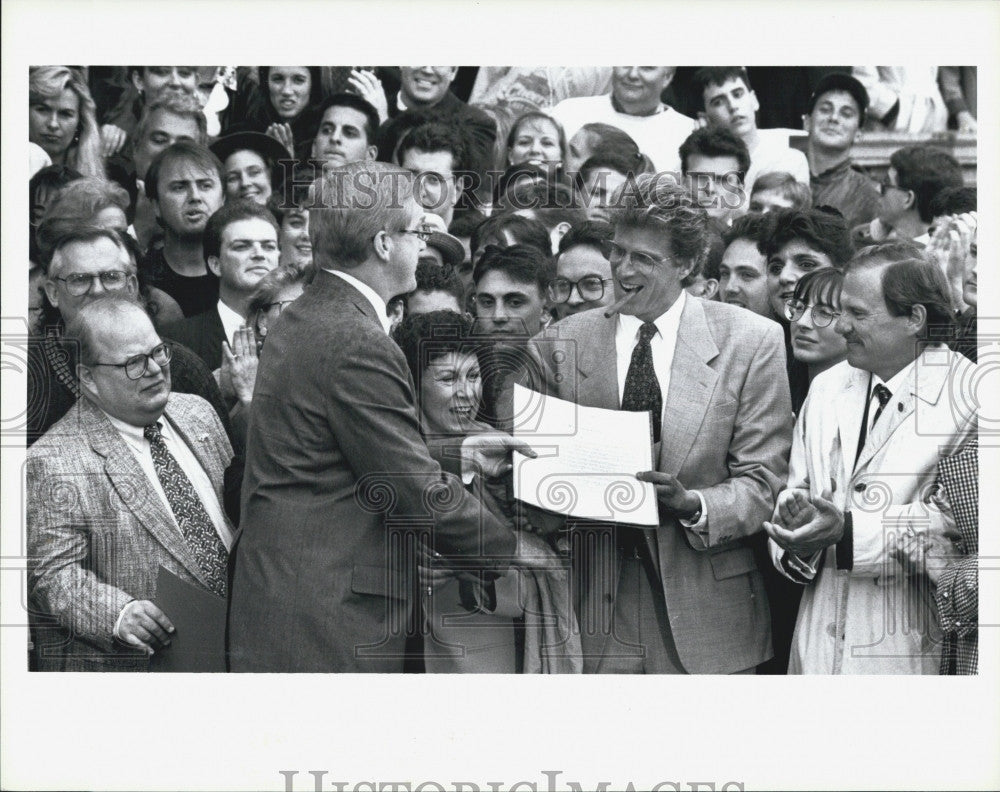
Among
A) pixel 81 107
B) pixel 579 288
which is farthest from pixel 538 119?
pixel 81 107

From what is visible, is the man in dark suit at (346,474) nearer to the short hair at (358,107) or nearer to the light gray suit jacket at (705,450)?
the short hair at (358,107)

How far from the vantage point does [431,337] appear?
255 inches

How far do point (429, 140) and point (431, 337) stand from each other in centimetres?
88

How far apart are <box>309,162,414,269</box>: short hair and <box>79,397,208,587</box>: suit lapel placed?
1.21 m

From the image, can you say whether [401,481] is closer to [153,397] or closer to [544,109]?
[153,397]

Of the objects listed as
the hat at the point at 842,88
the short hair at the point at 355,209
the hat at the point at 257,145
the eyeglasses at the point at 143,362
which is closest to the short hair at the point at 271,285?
the short hair at the point at 355,209

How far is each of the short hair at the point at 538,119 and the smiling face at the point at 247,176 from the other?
1.10 meters

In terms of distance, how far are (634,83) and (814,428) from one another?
68.0 inches

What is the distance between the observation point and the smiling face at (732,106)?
21.4ft

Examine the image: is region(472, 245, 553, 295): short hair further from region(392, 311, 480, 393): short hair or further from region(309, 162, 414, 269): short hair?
region(309, 162, 414, 269): short hair

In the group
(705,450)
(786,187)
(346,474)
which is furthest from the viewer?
(786,187)

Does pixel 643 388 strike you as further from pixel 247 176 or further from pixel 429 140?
pixel 247 176

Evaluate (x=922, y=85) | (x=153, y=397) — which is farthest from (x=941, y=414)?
(x=153, y=397)

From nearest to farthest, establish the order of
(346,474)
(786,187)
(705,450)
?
(346,474) → (705,450) → (786,187)
